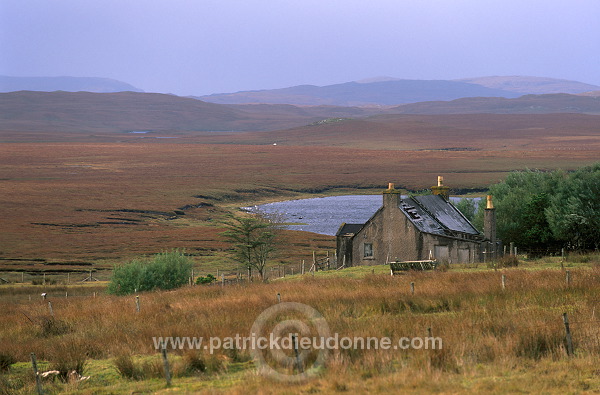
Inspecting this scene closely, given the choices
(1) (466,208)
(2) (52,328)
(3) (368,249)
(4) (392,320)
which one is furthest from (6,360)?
(1) (466,208)

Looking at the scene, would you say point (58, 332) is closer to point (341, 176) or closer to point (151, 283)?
point (151, 283)

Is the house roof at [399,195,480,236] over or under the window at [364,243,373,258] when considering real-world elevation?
over

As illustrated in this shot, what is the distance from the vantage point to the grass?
12.5 meters

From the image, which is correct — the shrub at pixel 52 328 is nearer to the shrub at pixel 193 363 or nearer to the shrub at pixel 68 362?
the shrub at pixel 68 362

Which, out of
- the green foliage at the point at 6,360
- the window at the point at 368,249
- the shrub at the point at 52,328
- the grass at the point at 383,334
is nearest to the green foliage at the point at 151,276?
the window at the point at 368,249

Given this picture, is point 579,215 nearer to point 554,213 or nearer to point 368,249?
point 554,213

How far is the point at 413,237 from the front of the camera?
143ft

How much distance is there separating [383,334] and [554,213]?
3767 centimetres

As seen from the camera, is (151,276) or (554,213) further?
(554,213)

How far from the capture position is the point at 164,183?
169250mm

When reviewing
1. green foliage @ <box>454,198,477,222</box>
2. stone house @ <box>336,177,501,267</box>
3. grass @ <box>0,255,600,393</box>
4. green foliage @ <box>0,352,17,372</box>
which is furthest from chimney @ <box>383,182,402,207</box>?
green foliage @ <box>0,352,17,372</box>

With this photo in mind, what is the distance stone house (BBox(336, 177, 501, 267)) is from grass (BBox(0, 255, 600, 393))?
17721 millimetres

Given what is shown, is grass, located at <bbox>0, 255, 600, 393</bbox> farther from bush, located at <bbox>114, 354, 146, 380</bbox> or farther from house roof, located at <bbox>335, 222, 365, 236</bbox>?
house roof, located at <bbox>335, 222, 365, 236</bbox>

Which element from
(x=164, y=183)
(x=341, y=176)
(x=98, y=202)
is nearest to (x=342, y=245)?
(x=98, y=202)
